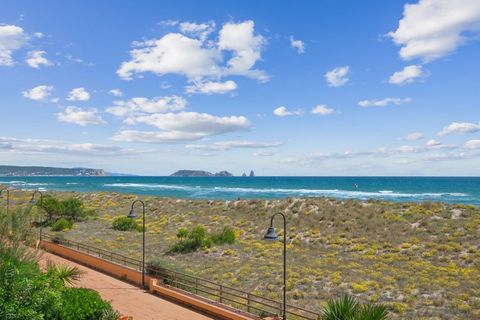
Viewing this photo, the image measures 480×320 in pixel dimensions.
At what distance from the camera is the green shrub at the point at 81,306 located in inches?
580

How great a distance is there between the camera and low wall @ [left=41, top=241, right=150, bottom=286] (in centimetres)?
2546

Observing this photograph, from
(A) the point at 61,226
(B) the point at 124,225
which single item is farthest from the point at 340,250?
(A) the point at 61,226

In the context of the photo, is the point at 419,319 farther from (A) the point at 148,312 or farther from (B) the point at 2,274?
(B) the point at 2,274

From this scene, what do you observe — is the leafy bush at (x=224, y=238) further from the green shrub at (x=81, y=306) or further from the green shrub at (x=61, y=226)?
the green shrub at (x=81, y=306)

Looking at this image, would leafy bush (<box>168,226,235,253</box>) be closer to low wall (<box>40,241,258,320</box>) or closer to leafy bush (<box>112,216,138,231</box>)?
low wall (<box>40,241,258,320</box>)

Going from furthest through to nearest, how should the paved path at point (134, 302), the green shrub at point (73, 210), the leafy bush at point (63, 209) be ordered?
the green shrub at point (73, 210)
the leafy bush at point (63, 209)
the paved path at point (134, 302)

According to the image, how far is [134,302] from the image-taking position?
21.5 meters

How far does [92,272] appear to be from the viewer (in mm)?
28109

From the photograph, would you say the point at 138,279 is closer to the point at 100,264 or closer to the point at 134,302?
the point at 134,302

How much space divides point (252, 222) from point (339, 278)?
2271 centimetres

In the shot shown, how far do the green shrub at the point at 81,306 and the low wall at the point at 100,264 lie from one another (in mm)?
8402

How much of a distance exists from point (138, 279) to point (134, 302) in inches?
144

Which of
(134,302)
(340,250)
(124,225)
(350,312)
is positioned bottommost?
(134,302)

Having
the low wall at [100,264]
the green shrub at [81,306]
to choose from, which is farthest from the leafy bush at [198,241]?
the green shrub at [81,306]
